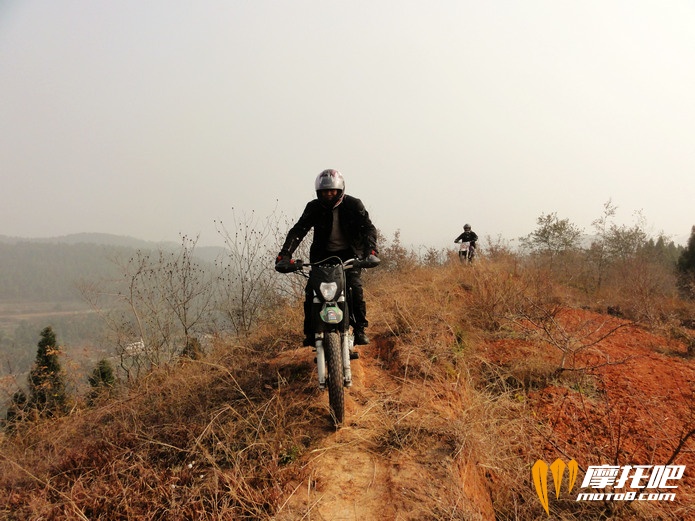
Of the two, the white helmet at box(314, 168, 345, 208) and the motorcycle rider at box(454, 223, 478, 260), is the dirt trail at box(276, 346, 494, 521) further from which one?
the motorcycle rider at box(454, 223, 478, 260)

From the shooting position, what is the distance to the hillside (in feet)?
7.45

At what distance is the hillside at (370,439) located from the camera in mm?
2271

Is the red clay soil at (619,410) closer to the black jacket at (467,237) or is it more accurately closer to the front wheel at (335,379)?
the front wheel at (335,379)

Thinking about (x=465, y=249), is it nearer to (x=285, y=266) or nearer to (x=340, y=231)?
(x=340, y=231)

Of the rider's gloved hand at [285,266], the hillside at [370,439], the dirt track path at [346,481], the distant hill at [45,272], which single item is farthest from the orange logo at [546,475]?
the distant hill at [45,272]

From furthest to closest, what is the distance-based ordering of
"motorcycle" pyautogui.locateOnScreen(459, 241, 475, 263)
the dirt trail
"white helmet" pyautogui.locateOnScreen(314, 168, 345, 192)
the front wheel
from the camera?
"motorcycle" pyautogui.locateOnScreen(459, 241, 475, 263), "white helmet" pyautogui.locateOnScreen(314, 168, 345, 192), the front wheel, the dirt trail

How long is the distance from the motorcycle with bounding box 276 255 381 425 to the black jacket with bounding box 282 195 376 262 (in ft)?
2.20

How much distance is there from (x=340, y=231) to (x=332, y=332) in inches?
49.7

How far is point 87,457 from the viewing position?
2.84 metres

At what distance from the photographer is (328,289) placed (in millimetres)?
3064

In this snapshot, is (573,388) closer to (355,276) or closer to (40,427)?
(355,276)

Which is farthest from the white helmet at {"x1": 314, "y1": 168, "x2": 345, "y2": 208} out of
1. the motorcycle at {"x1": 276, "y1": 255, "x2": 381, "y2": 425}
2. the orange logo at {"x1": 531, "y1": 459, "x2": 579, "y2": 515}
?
the orange logo at {"x1": 531, "y1": 459, "x2": 579, "y2": 515}

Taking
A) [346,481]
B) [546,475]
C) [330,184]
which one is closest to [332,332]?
[346,481]

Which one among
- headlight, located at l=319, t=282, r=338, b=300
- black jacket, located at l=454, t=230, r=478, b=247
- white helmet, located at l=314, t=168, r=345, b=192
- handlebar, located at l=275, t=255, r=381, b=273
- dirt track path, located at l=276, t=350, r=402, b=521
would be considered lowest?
dirt track path, located at l=276, t=350, r=402, b=521
